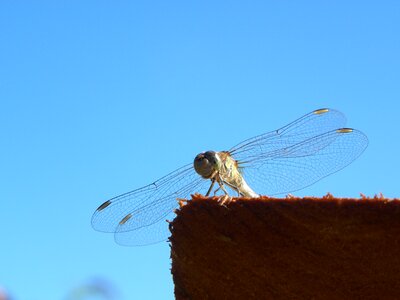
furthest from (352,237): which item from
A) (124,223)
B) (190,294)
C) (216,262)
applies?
(124,223)

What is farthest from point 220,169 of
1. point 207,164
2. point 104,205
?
point 104,205

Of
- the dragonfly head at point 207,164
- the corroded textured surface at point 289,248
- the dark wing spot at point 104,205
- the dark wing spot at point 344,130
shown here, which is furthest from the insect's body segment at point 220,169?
the corroded textured surface at point 289,248

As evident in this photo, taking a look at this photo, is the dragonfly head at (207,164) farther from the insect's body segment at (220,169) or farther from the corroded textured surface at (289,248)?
the corroded textured surface at (289,248)

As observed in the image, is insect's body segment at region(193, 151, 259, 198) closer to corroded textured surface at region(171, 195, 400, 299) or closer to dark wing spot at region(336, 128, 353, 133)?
dark wing spot at region(336, 128, 353, 133)

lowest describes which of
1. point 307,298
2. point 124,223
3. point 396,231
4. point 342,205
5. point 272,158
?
point 307,298

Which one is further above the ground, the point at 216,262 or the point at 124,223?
the point at 124,223

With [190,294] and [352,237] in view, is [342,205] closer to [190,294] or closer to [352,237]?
[352,237]

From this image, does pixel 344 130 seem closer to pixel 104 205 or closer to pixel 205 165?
pixel 205 165
